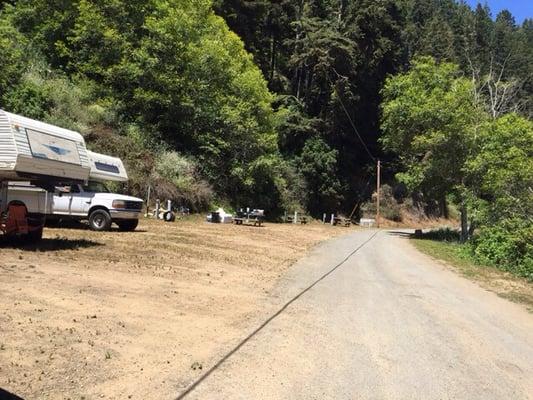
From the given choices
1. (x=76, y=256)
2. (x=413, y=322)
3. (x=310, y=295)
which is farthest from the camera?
(x=76, y=256)

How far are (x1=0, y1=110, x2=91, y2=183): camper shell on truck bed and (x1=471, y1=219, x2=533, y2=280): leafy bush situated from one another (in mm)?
14653

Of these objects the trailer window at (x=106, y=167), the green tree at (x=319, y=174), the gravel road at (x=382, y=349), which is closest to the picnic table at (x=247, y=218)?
the trailer window at (x=106, y=167)

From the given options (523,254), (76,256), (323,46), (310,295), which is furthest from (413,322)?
(323,46)

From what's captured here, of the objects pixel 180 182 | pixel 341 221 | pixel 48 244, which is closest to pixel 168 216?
pixel 180 182

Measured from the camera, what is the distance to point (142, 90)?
3306 cm

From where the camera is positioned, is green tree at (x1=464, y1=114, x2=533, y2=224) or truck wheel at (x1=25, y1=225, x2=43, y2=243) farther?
green tree at (x1=464, y1=114, x2=533, y2=224)

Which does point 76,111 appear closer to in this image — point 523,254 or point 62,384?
point 523,254

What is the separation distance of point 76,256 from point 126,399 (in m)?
8.38

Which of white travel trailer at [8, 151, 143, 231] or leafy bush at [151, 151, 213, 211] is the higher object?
leafy bush at [151, 151, 213, 211]

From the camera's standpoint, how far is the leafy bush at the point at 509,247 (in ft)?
66.2

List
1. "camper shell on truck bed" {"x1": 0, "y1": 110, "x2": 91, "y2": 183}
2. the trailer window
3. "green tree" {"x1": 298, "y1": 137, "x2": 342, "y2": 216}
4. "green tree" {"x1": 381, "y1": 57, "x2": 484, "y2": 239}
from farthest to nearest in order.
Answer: "green tree" {"x1": 298, "y1": 137, "x2": 342, "y2": 216}, "green tree" {"x1": 381, "y1": 57, "x2": 484, "y2": 239}, the trailer window, "camper shell on truck bed" {"x1": 0, "y1": 110, "x2": 91, "y2": 183}

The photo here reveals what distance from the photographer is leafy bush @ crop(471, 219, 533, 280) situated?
20.2m

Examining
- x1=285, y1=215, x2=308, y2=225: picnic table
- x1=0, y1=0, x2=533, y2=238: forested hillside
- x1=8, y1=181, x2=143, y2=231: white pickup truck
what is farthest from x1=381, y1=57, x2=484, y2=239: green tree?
x1=8, y1=181, x2=143, y2=231: white pickup truck

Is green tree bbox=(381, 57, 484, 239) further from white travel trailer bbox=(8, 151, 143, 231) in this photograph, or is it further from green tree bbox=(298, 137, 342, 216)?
white travel trailer bbox=(8, 151, 143, 231)
